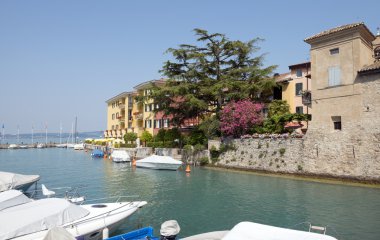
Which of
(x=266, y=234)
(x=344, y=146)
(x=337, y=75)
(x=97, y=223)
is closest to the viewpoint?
(x=266, y=234)

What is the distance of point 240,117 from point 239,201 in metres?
18.3

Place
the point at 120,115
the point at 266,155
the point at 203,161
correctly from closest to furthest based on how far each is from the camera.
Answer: the point at 266,155 → the point at 203,161 → the point at 120,115

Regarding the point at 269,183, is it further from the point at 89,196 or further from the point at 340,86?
the point at 89,196

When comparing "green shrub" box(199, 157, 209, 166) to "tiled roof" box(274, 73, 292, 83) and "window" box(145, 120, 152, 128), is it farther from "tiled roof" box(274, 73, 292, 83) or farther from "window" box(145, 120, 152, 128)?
"window" box(145, 120, 152, 128)

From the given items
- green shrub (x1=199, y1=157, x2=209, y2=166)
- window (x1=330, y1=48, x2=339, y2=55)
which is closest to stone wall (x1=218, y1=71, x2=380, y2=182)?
window (x1=330, y1=48, x2=339, y2=55)

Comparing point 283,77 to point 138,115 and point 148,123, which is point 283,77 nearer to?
point 148,123

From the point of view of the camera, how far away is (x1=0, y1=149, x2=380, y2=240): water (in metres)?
16.3

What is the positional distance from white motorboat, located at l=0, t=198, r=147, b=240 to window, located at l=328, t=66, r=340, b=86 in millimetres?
23124

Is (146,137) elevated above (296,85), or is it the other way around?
(296,85)

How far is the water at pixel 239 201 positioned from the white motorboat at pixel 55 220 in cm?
189

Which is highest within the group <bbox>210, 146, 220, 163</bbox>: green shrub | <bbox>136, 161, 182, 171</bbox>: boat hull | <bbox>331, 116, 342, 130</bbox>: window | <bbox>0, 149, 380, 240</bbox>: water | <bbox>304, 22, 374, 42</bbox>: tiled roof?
<bbox>304, 22, 374, 42</bbox>: tiled roof

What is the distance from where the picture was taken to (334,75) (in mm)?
29188

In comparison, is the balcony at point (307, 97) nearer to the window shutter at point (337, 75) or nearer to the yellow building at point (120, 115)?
the window shutter at point (337, 75)

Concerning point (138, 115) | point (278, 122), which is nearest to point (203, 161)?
point (278, 122)
